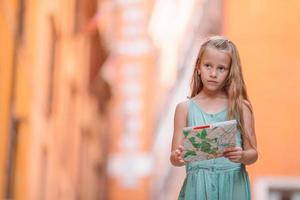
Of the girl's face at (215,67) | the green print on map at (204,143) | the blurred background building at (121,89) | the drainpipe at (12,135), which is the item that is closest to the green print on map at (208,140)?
the green print on map at (204,143)

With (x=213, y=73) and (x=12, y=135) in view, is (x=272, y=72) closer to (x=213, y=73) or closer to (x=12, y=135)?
(x=12, y=135)

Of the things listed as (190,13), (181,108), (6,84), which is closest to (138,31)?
(190,13)

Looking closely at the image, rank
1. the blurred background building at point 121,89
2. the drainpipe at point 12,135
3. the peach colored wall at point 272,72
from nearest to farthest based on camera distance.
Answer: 1. the peach colored wall at point 272,72
2. the blurred background building at point 121,89
3. the drainpipe at point 12,135

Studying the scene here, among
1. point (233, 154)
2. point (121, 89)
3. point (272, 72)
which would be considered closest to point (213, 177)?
point (233, 154)

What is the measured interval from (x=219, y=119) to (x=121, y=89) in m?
6.25

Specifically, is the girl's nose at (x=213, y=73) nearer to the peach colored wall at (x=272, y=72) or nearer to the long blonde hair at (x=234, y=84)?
the long blonde hair at (x=234, y=84)

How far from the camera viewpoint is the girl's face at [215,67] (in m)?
1.64

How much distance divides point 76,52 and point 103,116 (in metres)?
1.46

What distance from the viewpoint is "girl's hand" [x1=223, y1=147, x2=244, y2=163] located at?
1583mm

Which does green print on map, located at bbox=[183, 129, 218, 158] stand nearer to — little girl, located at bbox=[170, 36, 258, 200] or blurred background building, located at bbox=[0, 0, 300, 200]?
little girl, located at bbox=[170, 36, 258, 200]

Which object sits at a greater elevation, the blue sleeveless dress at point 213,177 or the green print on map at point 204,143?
the green print on map at point 204,143

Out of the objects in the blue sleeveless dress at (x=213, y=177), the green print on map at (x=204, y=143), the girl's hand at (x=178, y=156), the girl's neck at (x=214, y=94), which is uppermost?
the girl's neck at (x=214, y=94)

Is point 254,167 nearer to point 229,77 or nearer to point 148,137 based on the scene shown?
point 229,77

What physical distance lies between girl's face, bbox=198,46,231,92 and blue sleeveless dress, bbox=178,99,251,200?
7cm
